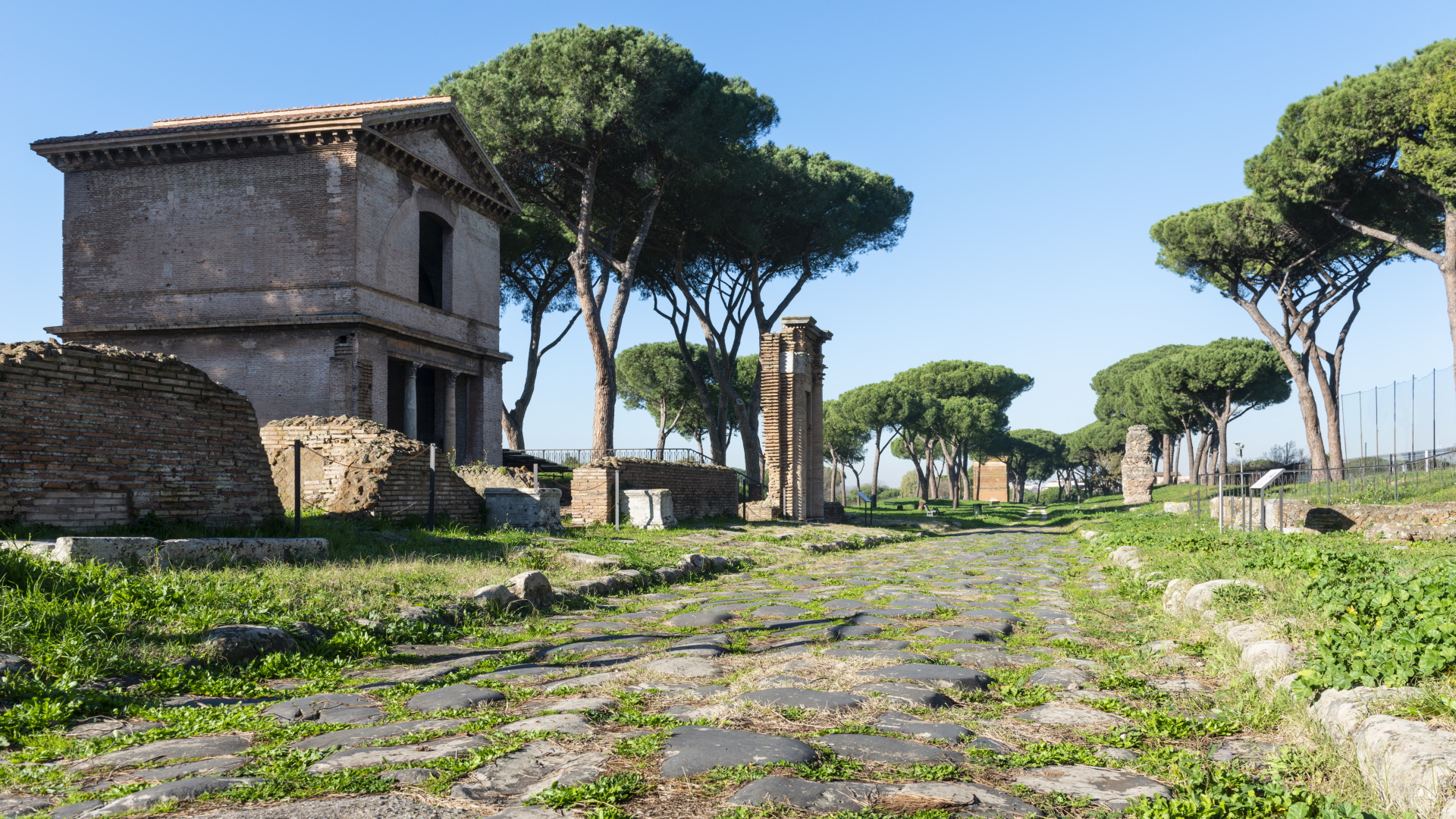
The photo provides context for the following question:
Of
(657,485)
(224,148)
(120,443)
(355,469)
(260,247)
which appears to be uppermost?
(224,148)

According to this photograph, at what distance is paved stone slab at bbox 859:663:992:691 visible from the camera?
395cm

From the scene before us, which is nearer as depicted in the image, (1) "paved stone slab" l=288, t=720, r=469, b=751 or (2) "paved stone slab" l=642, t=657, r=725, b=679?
(1) "paved stone slab" l=288, t=720, r=469, b=751

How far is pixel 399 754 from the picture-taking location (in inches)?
113

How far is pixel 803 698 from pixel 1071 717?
3.37 ft

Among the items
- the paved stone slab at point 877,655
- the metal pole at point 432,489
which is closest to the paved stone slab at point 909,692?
the paved stone slab at point 877,655

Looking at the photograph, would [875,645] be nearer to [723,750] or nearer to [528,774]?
[723,750]

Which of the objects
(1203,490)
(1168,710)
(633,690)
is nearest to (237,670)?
(633,690)

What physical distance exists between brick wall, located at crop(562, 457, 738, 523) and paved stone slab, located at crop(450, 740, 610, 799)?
38.0 feet

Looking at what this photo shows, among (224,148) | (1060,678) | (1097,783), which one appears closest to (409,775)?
(1097,783)

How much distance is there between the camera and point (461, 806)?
236 centimetres

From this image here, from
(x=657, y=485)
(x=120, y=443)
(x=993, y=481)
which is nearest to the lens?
(x=120, y=443)

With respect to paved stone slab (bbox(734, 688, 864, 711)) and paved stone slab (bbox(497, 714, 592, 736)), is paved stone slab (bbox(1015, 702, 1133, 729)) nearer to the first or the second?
paved stone slab (bbox(734, 688, 864, 711))

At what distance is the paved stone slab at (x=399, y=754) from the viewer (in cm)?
273

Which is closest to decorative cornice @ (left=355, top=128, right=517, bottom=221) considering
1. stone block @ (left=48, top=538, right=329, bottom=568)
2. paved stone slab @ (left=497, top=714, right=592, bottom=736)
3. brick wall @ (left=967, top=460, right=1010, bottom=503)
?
stone block @ (left=48, top=538, right=329, bottom=568)
